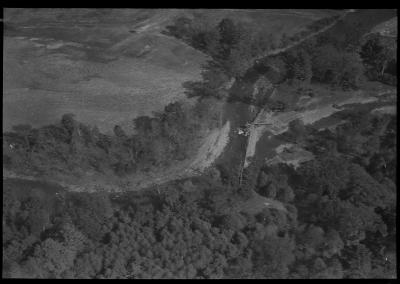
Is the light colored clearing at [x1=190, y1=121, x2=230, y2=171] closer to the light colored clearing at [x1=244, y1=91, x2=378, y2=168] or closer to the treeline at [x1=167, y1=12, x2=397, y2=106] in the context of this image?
the light colored clearing at [x1=244, y1=91, x2=378, y2=168]

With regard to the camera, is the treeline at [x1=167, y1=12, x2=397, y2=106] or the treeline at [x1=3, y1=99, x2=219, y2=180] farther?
the treeline at [x1=167, y1=12, x2=397, y2=106]

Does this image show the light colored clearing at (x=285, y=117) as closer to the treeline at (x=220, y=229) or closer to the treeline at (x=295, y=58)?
the treeline at (x=295, y=58)

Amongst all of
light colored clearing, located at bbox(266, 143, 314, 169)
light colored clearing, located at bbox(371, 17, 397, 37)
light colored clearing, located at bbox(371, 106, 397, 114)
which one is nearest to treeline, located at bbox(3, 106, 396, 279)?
light colored clearing, located at bbox(266, 143, 314, 169)

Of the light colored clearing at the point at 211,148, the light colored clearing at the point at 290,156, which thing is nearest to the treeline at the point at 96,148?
the light colored clearing at the point at 211,148

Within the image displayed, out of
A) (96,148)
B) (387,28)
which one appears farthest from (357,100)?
(96,148)
